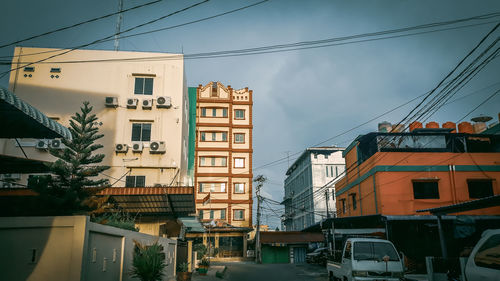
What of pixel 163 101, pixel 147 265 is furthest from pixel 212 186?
pixel 147 265

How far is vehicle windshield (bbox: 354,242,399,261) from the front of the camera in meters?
12.2

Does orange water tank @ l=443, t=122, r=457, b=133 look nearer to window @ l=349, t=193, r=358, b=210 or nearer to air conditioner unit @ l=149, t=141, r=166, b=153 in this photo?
window @ l=349, t=193, r=358, b=210

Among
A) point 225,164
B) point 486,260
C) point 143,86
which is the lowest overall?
point 486,260

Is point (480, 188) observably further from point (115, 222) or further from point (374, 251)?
point (115, 222)

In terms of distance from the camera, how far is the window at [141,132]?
28.6 meters

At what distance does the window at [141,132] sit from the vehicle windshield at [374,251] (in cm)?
2028

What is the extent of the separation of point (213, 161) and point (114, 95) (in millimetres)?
22290

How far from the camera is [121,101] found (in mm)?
28828

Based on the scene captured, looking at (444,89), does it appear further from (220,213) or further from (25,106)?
(220,213)

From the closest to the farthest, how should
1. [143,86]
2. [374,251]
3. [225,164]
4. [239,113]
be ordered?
[374,251]
[143,86]
[225,164]
[239,113]

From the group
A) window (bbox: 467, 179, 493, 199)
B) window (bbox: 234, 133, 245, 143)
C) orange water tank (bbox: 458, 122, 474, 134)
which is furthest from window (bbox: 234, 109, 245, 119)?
window (bbox: 467, 179, 493, 199)

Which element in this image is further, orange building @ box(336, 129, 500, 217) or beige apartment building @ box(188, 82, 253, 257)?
beige apartment building @ box(188, 82, 253, 257)

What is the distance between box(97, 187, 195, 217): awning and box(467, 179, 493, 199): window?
20.0 meters

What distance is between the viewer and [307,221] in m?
67.2
